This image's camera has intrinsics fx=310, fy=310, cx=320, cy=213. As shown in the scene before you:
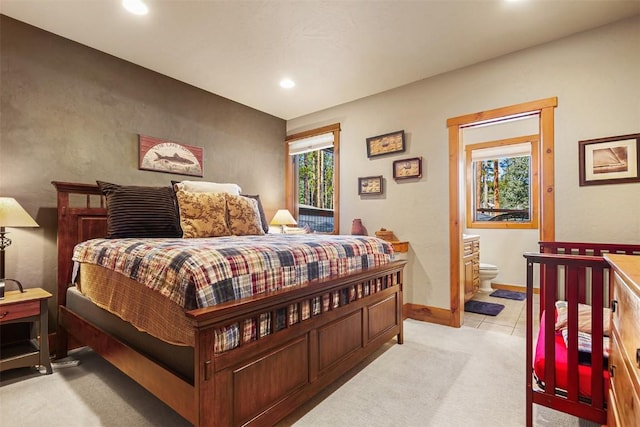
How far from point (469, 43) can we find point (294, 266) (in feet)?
8.15

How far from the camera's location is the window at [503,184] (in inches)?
183

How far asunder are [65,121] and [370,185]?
305 cm

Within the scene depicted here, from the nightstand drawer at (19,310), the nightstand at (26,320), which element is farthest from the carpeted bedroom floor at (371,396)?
the nightstand drawer at (19,310)

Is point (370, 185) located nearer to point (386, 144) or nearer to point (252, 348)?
point (386, 144)

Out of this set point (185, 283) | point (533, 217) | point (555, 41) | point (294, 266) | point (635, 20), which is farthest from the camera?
point (533, 217)

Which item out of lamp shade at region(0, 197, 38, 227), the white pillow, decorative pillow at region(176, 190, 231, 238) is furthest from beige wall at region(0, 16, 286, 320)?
decorative pillow at region(176, 190, 231, 238)

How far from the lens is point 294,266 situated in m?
1.72

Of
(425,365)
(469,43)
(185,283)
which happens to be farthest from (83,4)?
(425,365)

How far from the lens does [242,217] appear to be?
9.32 feet

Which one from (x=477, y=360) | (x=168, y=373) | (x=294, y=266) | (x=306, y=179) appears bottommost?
(x=477, y=360)

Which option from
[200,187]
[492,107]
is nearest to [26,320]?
[200,187]

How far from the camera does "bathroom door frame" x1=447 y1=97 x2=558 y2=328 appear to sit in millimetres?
2635

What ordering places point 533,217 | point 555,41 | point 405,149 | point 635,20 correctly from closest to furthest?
1. point 635,20
2. point 555,41
3. point 405,149
4. point 533,217

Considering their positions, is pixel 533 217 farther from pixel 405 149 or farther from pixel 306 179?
pixel 306 179
